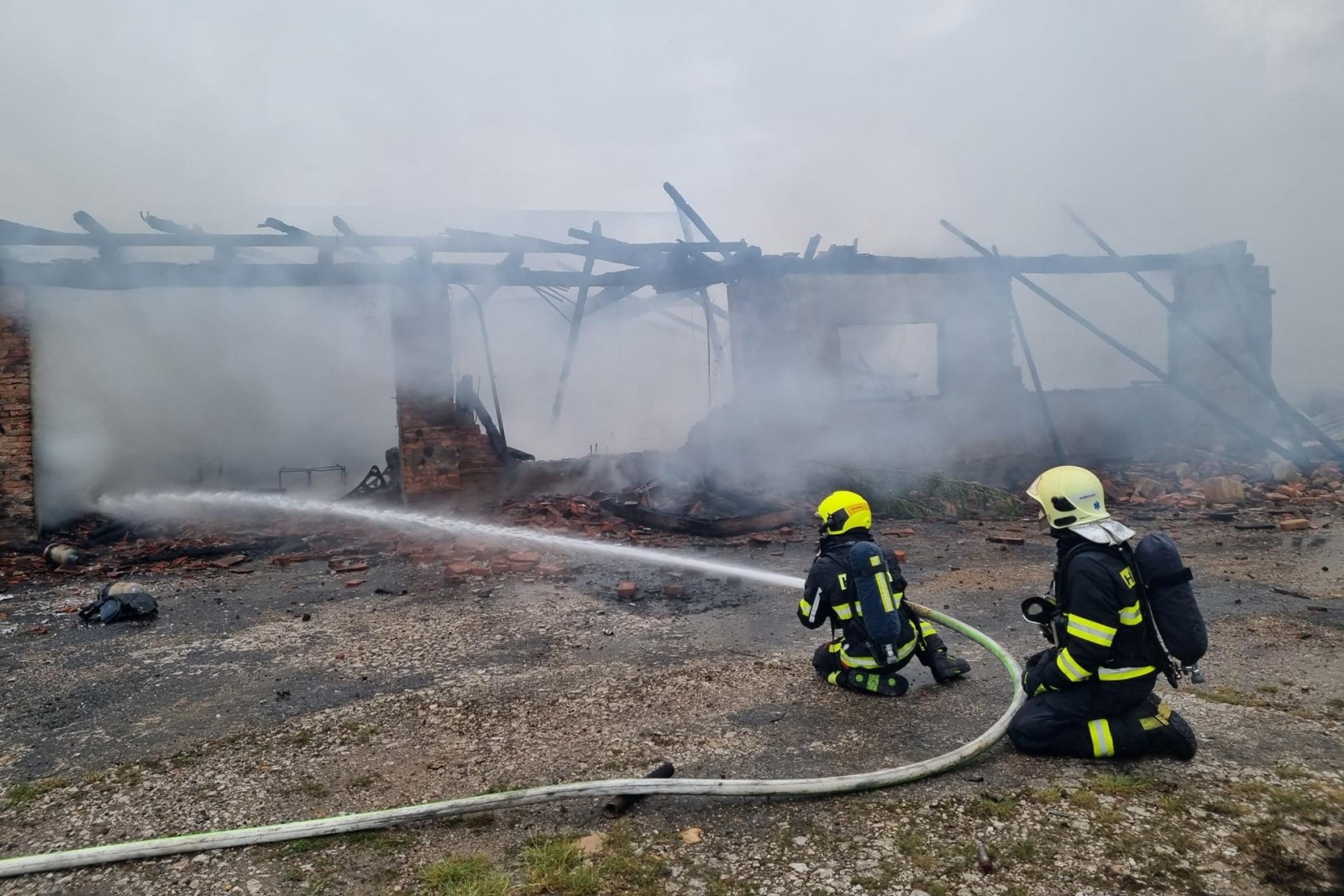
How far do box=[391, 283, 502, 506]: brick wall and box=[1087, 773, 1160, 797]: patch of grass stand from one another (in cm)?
978

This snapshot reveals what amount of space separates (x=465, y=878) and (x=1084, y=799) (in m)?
2.28

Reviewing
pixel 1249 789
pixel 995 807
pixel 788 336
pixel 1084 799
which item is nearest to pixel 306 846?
pixel 995 807

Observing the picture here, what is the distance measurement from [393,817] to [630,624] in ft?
10.0

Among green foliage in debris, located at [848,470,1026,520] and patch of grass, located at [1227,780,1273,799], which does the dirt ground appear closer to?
patch of grass, located at [1227,780,1273,799]

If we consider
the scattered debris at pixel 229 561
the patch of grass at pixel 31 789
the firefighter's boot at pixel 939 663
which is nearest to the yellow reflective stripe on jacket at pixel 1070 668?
the firefighter's boot at pixel 939 663

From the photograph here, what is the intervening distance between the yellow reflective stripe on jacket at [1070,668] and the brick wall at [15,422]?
11.9 m

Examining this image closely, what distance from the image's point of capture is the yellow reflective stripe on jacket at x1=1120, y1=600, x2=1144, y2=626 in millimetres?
3062

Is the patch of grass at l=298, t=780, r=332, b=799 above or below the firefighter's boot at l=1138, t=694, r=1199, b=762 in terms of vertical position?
below

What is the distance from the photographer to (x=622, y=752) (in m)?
3.55

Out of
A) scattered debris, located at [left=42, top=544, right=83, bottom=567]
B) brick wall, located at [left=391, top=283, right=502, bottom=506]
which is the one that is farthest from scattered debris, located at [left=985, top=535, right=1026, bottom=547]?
scattered debris, located at [left=42, top=544, right=83, bottom=567]

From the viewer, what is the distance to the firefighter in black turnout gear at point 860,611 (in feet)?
12.9

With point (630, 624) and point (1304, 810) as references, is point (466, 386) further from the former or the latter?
point (1304, 810)

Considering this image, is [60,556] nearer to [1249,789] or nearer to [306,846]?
[306,846]

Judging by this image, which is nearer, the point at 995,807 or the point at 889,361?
the point at 995,807
